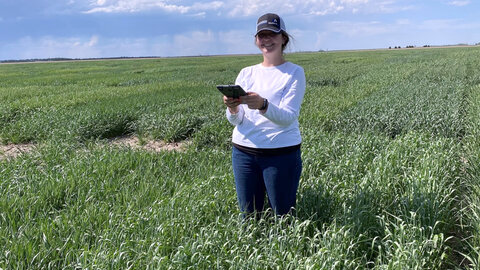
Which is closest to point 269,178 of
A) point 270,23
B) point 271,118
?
point 271,118

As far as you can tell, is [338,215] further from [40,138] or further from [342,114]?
[40,138]

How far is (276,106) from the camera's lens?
8.02ft

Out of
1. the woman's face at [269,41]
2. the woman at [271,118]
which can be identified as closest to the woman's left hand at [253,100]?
the woman at [271,118]

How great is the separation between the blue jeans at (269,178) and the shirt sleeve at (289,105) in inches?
12.9

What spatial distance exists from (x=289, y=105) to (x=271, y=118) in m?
0.18

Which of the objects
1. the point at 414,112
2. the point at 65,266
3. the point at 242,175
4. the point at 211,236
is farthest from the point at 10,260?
the point at 414,112

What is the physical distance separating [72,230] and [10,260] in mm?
563

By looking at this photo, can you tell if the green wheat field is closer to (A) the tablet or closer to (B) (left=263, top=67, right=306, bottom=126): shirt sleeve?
(B) (left=263, top=67, right=306, bottom=126): shirt sleeve

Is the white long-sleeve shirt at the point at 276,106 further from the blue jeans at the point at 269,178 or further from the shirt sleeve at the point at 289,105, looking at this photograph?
the blue jeans at the point at 269,178

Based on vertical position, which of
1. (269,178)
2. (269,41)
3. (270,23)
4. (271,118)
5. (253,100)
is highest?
(270,23)

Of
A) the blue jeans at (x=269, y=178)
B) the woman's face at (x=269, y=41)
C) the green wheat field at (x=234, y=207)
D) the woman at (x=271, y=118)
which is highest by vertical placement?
the woman's face at (x=269, y=41)

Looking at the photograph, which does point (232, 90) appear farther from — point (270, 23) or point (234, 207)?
point (234, 207)

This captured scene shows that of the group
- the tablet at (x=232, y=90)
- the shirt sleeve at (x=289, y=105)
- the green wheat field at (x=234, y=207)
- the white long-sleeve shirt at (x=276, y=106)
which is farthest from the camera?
the green wheat field at (x=234, y=207)

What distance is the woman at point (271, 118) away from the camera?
247cm
